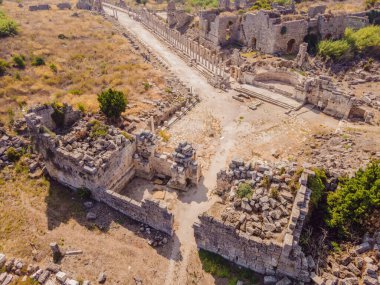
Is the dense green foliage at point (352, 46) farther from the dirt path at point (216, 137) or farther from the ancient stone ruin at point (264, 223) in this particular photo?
the ancient stone ruin at point (264, 223)

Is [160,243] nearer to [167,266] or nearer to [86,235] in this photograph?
[167,266]

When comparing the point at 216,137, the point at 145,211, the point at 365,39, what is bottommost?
the point at 216,137

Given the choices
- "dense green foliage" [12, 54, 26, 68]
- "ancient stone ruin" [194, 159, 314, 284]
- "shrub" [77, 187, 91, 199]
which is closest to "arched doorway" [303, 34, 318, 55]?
"ancient stone ruin" [194, 159, 314, 284]

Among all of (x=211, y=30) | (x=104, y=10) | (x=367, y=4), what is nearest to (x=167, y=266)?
(x=211, y=30)

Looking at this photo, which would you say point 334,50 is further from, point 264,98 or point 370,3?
point 370,3

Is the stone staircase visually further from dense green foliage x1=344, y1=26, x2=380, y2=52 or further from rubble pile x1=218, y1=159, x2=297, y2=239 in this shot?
dense green foliage x1=344, y1=26, x2=380, y2=52

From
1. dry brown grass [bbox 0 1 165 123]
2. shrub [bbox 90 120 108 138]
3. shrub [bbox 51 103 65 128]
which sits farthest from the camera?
dry brown grass [bbox 0 1 165 123]

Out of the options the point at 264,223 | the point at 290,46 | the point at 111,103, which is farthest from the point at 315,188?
the point at 290,46

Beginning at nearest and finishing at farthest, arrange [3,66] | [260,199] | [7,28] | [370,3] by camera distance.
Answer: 1. [260,199]
2. [3,66]
3. [7,28]
4. [370,3]
